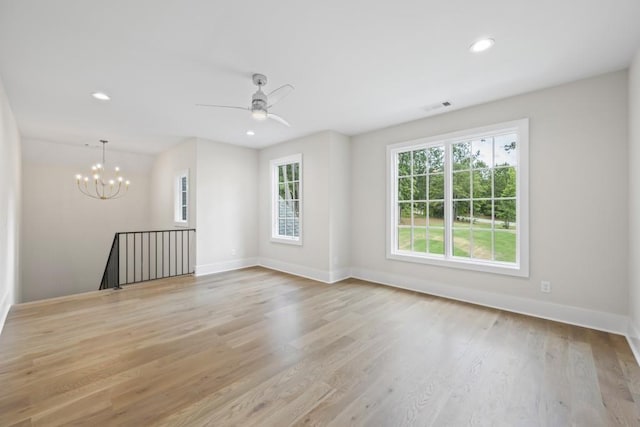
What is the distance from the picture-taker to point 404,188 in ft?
15.7

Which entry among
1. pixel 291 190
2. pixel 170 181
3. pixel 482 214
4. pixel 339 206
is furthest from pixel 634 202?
pixel 170 181

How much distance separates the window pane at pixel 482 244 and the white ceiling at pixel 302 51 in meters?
1.81

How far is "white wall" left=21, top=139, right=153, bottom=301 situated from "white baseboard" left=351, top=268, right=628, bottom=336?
6985 mm

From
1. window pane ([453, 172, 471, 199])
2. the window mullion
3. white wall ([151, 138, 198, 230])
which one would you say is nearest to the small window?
white wall ([151, 138, 198, 230])

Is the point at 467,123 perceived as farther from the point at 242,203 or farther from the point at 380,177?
the point at 242,203

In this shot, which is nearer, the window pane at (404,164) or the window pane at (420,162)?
the window pane at (420,162)

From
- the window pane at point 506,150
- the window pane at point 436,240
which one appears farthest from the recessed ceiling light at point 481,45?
the window pane at point 436,240

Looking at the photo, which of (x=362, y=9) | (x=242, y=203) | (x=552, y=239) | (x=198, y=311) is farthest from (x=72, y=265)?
(x=552, y=239)

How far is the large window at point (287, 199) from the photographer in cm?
572

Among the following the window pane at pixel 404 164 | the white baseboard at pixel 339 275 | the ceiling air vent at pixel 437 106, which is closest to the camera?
the ceiling air vent at pixel 437 106

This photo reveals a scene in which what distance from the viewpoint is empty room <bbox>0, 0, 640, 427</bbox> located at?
1992mm

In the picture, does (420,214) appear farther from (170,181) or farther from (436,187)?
(170,181)

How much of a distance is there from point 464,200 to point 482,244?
672 millimetres

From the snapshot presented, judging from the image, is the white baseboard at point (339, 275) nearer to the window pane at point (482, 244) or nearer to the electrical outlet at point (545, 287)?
the window pane at point (482, 244)
